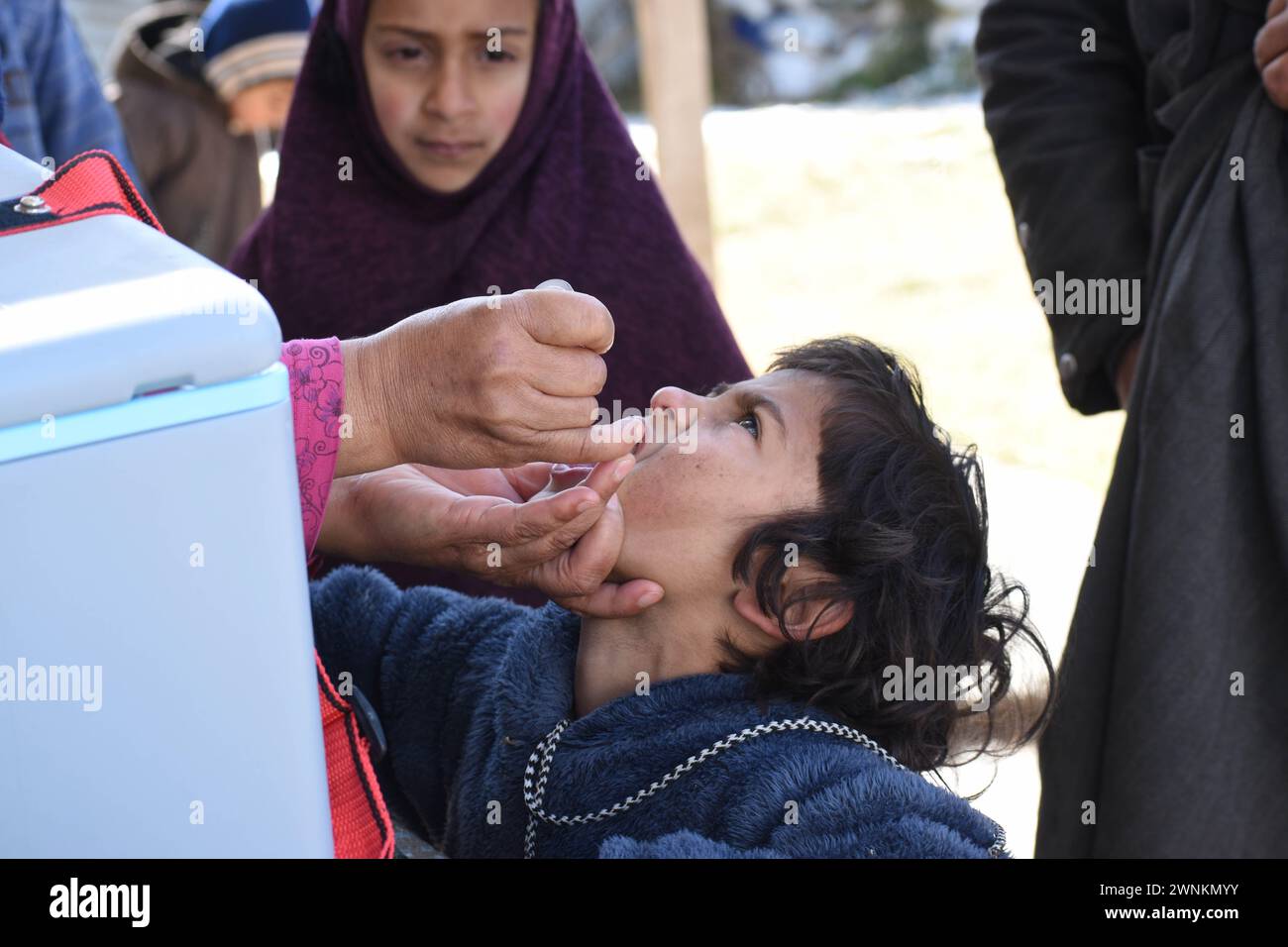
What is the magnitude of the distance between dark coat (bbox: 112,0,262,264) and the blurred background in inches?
54.2

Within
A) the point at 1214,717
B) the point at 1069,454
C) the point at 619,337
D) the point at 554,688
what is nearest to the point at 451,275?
the point at 619,337

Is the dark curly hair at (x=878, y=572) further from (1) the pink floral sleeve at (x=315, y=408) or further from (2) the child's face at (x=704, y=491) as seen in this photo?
(1) the pink floral sleeve at (x=315, y=408)

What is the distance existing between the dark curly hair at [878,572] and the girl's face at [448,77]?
1013mm

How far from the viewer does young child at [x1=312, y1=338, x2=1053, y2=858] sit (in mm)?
1557

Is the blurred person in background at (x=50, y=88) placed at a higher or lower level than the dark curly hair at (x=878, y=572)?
higher

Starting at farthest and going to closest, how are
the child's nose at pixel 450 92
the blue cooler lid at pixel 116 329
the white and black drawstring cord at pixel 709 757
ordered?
the child's nose at pixel 450 92 → the white and black drawstring cord at pixel 709 757 → the blue cooler lid at pixel 116 329

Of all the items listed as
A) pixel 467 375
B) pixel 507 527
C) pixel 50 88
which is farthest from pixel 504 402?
pixel 50 88

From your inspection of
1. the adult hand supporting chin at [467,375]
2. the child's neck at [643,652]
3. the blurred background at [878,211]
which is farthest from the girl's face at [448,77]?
the blurred background at [878,211]

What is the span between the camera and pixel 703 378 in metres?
2.46

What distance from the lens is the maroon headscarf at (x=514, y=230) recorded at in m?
2.47

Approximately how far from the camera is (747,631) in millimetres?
1702

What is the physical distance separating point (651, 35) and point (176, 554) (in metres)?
3.59

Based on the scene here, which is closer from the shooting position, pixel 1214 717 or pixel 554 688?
pixel 554 688

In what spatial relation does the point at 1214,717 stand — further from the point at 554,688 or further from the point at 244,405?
the point at 244,405
